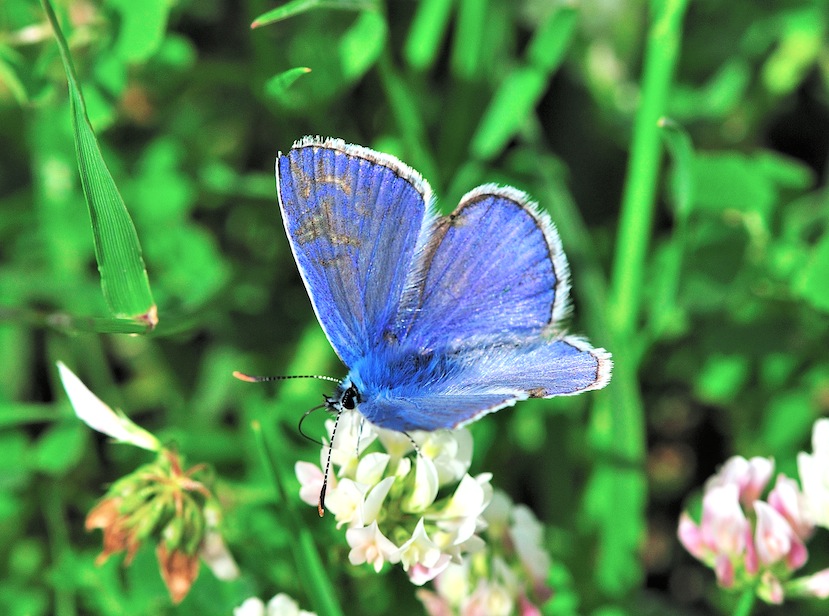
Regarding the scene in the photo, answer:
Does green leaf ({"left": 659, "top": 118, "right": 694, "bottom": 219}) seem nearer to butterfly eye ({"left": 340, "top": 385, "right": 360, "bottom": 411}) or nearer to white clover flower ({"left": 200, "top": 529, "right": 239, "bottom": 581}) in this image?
butterfly eye ({"left": 340, "top": 385, "right": 360, "bottom": 411})

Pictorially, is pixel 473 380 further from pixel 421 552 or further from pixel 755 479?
pixel 755 479

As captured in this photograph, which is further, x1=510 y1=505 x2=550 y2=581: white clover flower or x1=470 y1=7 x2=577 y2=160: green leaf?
x1=470 y1=7 x2=577 y2=160: green leaf

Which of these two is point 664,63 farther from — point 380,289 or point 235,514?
point 235,514

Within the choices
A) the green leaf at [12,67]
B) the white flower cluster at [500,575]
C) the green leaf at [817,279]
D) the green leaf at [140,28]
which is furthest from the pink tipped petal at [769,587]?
the green leaf at [12,67]

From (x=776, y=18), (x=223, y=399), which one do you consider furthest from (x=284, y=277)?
(x=776, y=18)

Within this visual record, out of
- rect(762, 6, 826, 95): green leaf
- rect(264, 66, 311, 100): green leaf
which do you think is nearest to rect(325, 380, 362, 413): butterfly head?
rect(264, 66, 311, 100): green leaf

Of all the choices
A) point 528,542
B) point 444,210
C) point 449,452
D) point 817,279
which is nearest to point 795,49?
point 817,279
